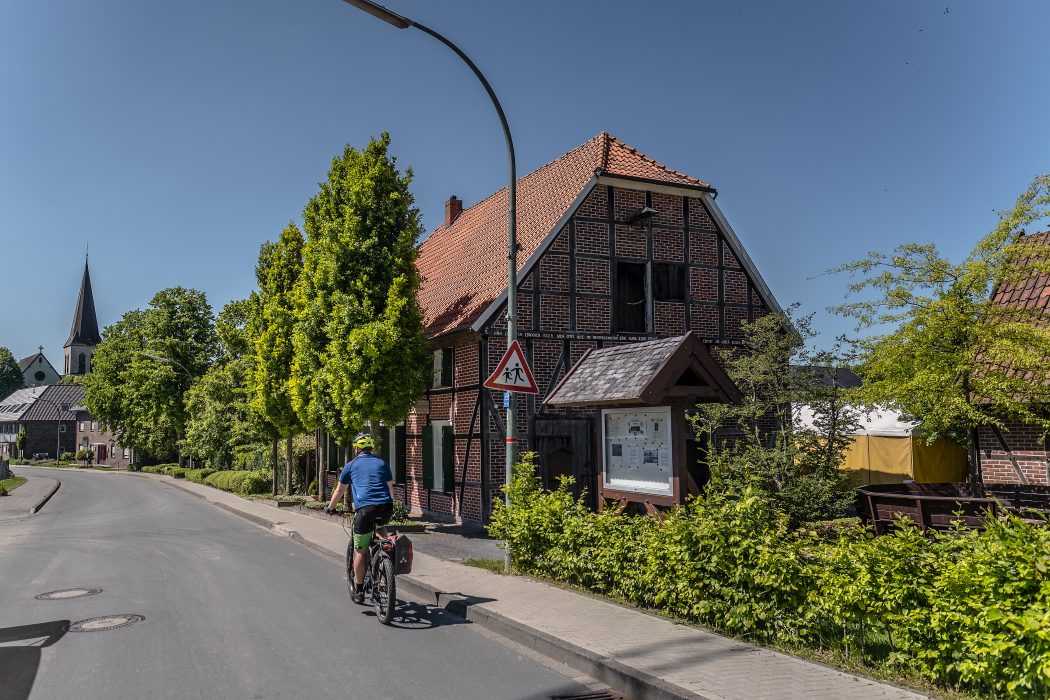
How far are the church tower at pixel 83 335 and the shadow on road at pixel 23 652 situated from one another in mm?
108905

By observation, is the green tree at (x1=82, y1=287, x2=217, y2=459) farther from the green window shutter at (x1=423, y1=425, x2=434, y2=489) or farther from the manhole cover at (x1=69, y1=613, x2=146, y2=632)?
the manhole cover at (x1=69, y1=613, x2=146, y2=632)

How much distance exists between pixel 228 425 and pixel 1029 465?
96.0ft

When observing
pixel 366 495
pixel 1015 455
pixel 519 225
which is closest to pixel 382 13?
pixel 366 495

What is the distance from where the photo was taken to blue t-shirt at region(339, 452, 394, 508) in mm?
8180

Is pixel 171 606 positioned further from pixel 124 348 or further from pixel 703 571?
pixel 124 348

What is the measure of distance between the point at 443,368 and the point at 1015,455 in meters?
12.4

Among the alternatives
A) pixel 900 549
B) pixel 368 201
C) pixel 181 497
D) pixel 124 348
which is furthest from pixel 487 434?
pixel 124 348

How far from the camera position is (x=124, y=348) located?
5947cm

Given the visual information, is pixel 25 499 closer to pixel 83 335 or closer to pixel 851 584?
pixel 851 584

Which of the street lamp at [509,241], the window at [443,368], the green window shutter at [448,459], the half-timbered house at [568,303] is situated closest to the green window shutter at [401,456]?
the half-timbered house at [568,303]

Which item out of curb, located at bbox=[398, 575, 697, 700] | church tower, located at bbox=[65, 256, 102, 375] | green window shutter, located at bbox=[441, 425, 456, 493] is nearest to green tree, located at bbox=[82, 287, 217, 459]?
green window shutter, located at bbox=[441, 425, 456, 493]

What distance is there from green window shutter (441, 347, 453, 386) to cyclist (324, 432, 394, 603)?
34.4ft

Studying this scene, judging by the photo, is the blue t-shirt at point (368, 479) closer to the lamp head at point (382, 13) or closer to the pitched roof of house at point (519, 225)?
the lamp head at point (382, 13)

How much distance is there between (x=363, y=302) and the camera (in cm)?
1661
